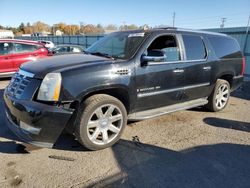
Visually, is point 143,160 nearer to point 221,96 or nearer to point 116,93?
point 116,93

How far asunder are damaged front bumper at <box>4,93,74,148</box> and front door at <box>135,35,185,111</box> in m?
1.32

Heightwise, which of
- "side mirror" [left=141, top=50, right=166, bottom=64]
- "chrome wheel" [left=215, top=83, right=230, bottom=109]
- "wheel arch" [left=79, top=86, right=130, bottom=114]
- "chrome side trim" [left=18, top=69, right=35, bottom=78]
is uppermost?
"side mirror" [left=141, top=50, right=166, bottom=64]

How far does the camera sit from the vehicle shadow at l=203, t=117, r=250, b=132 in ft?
A: 16.1

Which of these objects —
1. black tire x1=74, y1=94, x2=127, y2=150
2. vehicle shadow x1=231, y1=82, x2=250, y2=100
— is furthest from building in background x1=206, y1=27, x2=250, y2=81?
black tire x1=74, y1=94, x2=127, y2=150

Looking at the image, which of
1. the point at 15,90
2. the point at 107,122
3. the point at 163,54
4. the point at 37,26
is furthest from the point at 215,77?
the point at 37,26

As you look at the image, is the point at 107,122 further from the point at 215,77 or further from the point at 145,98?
the point at 215,77

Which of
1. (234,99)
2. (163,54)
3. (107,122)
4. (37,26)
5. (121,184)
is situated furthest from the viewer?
(37,26)

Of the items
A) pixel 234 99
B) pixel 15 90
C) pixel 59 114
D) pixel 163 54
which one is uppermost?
pixel 163 54

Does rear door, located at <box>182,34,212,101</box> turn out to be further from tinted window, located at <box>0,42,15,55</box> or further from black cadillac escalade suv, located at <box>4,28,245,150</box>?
tinted window, located at <box>0,42,15,55</box>

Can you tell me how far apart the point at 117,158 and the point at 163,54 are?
190 cm

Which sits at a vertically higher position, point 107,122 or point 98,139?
point 107,122

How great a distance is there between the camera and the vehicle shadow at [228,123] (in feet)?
16.1

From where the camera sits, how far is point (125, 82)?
12.5 ft

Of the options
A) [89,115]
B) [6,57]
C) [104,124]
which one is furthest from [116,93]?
[6,57]
